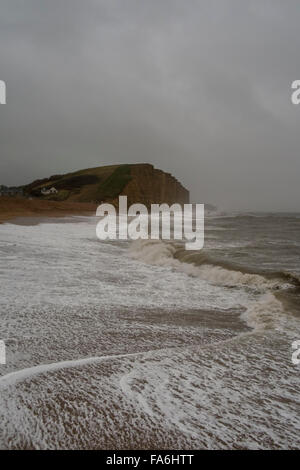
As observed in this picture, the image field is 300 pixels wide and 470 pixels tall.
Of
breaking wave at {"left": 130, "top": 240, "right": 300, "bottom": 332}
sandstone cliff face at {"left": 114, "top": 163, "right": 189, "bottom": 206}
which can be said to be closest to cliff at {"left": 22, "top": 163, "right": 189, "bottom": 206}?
sandstone cliff face at {"left": 114, "top": 163, "right": 189, "bottom": 206}

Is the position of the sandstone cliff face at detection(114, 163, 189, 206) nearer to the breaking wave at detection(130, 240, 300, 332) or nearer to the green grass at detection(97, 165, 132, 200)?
the green grass at detection(97, 165, 132, 200)

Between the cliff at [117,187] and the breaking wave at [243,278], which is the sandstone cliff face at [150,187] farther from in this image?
the breaking wave at [243,278]

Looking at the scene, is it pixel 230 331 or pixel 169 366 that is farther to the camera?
pixel 230 331

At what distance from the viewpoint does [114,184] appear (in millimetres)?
96000

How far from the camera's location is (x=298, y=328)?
414cm

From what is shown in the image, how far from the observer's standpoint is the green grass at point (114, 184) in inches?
3588

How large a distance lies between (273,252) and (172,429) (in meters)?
11.6

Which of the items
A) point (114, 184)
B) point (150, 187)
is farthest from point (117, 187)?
point (150, 187)

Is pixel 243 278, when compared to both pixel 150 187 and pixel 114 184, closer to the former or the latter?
pixel 114 184

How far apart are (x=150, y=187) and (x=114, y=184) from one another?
43.4 ft

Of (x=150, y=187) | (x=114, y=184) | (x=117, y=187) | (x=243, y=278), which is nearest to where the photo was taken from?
(x=243, y=278)
